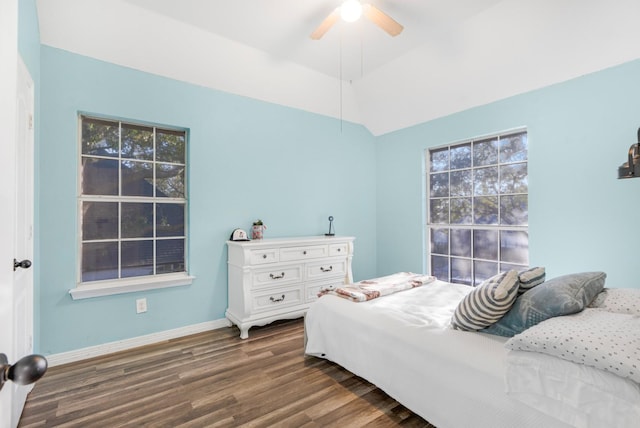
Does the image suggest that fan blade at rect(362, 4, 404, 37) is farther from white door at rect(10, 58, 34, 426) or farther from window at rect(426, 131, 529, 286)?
white door at rect(10, 58, 34, 426)

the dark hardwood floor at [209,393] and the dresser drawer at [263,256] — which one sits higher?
the dresser drawer at [263,256]

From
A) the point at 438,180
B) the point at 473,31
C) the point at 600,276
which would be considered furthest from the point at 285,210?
the point at 600,276

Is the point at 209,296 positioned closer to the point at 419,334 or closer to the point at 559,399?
the point at 419,334

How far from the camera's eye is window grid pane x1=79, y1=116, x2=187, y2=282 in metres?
2.72

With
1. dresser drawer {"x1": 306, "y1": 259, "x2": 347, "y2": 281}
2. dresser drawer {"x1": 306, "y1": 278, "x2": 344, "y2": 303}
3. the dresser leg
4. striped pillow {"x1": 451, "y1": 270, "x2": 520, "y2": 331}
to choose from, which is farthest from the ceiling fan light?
the dresser leg

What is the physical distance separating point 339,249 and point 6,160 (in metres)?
3.28

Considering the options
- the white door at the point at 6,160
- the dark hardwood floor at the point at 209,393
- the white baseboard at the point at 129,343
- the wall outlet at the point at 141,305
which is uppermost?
the white door at the point at 6,160

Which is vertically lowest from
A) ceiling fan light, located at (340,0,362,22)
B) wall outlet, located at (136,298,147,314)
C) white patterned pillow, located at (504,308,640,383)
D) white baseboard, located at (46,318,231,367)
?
white baseboard, located at (46,318,231,367)

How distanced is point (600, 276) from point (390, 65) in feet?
9.39

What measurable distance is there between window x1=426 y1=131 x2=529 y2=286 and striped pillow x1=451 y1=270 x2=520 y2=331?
6.38 ft

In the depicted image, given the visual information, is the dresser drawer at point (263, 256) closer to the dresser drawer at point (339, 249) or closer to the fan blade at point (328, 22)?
the dresser drawer at point (339, 249)

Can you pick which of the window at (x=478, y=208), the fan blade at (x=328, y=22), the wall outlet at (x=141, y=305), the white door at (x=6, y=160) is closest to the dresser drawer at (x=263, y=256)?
the wall outlet at (x=141, y=305)

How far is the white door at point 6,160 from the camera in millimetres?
502

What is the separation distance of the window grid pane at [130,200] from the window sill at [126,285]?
0.08m
